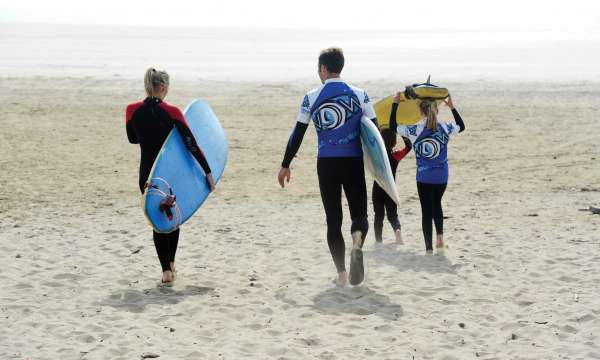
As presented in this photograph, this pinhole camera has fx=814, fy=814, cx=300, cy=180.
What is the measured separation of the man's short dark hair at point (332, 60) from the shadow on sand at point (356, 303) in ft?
5.92

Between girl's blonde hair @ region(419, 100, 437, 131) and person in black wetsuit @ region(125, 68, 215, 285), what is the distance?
2.16 m

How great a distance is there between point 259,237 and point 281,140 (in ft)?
24.5

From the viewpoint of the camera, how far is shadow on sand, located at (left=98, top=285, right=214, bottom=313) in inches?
251

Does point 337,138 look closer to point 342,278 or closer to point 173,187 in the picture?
point 342,278

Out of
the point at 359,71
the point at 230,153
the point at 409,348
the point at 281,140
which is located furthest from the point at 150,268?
the point at 359,71

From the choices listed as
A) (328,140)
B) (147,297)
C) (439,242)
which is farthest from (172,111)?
(439,242)

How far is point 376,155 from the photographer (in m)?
6.74

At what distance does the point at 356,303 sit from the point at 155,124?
2.19 meters

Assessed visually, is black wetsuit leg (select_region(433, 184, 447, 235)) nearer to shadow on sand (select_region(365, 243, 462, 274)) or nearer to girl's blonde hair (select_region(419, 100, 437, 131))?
shadow on sand (select_region(365, 243, 462, 274))

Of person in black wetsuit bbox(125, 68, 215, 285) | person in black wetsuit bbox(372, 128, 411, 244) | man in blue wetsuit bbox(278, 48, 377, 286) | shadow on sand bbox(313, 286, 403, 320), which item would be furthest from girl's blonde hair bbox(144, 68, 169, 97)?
person in black wetsuit bbox(372, 128, 411, 244)

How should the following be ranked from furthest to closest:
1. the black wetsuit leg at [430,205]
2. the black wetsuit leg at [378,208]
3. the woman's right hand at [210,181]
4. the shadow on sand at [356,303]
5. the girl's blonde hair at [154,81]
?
Result: the black wetsuit leg at [378,208] < the black wetsuit leg at [430,205] < the woman's right hand at [210,181] < the girl's blonde hair at [154,81] < the shadow on sand at [356,303]

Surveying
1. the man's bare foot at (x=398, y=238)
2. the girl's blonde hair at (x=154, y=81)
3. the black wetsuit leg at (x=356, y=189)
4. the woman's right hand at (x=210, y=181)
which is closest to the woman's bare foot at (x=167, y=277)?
the woman's right hand at (x=210, y=181)

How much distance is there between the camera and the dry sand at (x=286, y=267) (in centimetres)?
558

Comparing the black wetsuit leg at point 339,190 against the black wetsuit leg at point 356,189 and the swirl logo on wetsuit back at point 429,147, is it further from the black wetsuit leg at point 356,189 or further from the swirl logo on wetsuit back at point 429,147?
the swirl logo on wetsuit back at point 429,147
